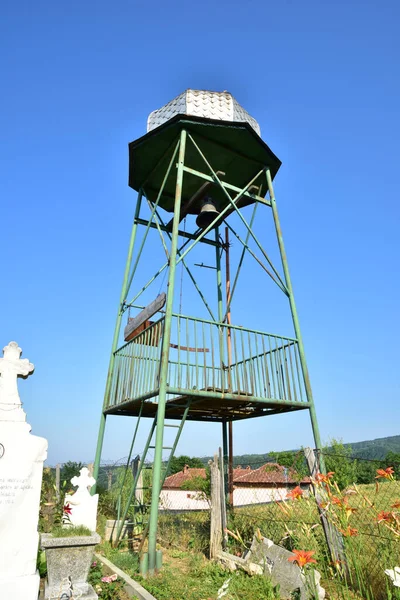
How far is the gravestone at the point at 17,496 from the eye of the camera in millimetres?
4375

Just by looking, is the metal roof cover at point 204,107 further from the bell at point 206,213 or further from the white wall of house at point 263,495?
the white wall of house at point 263,495

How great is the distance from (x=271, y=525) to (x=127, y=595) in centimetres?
305

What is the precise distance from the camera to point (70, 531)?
5.27 meters

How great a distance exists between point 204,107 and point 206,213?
2.18m

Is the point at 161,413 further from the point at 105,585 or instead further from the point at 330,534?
the point at 330,534

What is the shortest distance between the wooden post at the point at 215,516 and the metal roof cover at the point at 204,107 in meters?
6.84

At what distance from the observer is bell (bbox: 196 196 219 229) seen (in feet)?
29.5

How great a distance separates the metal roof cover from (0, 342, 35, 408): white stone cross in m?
5.61

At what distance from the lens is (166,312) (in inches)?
265

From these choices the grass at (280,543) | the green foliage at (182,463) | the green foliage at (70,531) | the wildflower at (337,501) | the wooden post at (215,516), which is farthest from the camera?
the green foliage at (182,463)

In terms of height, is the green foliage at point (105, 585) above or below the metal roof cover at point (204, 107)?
below

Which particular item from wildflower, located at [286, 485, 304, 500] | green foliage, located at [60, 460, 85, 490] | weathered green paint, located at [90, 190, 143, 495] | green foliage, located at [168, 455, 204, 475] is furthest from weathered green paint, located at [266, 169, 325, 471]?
green foliage, located at [168, 455, 204, 475]

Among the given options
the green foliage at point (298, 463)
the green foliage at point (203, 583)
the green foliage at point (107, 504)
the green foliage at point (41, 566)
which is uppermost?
the green foliage at point (298, 463)

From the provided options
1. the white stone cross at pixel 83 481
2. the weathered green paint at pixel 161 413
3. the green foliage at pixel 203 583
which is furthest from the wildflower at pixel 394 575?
the white stone cross at pixel 83 481
